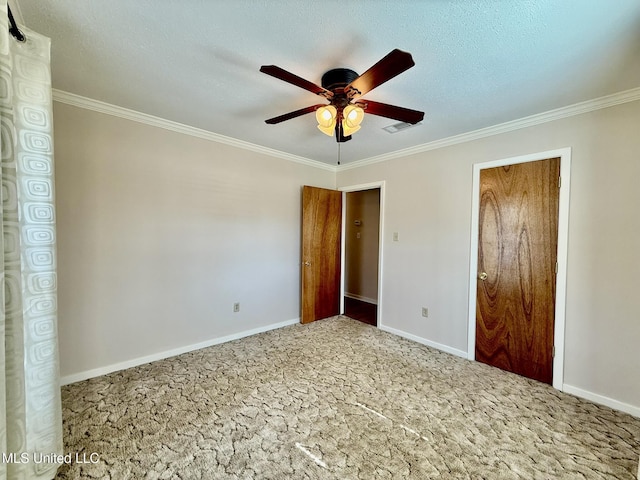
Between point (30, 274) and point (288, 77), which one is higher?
point (288, 77)

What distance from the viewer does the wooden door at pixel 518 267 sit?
8.10 ft

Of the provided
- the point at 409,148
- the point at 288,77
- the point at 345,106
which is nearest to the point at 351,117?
the point at 345,106

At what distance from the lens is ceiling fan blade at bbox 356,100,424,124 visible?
1.75 m

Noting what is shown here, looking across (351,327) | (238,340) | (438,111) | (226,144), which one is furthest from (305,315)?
(438,111)

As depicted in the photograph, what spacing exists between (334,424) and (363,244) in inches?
157

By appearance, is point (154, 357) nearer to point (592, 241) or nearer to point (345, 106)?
point (345, 106)

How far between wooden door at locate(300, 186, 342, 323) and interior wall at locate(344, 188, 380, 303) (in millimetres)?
1217

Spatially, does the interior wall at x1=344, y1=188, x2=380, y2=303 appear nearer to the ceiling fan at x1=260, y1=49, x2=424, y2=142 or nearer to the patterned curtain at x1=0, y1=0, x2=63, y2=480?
the ceiling fan at x1=260, y1=49, x2=424, y2=142

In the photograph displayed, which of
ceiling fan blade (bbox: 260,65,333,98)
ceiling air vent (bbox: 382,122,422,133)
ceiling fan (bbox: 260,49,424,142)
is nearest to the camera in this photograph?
ceiling fan blade (bbox: 260,65,333,98)

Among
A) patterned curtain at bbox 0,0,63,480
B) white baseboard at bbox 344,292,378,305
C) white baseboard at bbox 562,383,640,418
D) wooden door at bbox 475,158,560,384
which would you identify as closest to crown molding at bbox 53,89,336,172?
patterned curtain at bbox 0,0,63,480

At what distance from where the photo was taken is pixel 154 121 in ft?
8.95

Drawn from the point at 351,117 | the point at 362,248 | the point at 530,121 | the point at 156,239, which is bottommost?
the point at 362,248

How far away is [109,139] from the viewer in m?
2.51

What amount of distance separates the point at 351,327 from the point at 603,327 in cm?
260
